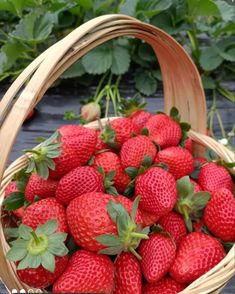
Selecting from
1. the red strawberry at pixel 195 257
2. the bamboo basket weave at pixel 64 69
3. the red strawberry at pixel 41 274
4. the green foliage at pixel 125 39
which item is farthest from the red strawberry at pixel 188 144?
the green foliage at pixel 125 39

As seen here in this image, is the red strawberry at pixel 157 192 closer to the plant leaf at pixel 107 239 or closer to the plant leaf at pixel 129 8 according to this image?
the plant leaf at pixel 107 239

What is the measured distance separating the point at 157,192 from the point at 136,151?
10 centimetres

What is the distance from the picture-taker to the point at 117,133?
0.81 metres

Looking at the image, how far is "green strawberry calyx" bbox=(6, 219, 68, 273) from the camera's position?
55cm

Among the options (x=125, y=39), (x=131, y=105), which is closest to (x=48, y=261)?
(x=131, y=105)

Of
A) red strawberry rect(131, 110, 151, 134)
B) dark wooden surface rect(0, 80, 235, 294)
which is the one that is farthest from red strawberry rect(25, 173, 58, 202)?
dark wooden surface rect(0, 80, 235, 294)

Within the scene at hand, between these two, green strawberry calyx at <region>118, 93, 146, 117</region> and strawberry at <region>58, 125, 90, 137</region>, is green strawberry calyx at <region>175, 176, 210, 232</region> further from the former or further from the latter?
green strawberry calyx at <region>118, 93, 146, 117</region>

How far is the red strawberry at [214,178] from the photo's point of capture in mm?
762

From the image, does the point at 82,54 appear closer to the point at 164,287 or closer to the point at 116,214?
the point at 116,214

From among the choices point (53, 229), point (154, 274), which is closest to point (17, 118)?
point (53, 229)

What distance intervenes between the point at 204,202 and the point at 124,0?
103cm

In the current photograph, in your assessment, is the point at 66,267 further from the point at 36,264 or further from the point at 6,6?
the point at 6,6

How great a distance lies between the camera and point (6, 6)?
146 centimetres

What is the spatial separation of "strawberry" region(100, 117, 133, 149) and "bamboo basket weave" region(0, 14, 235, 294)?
15cm
